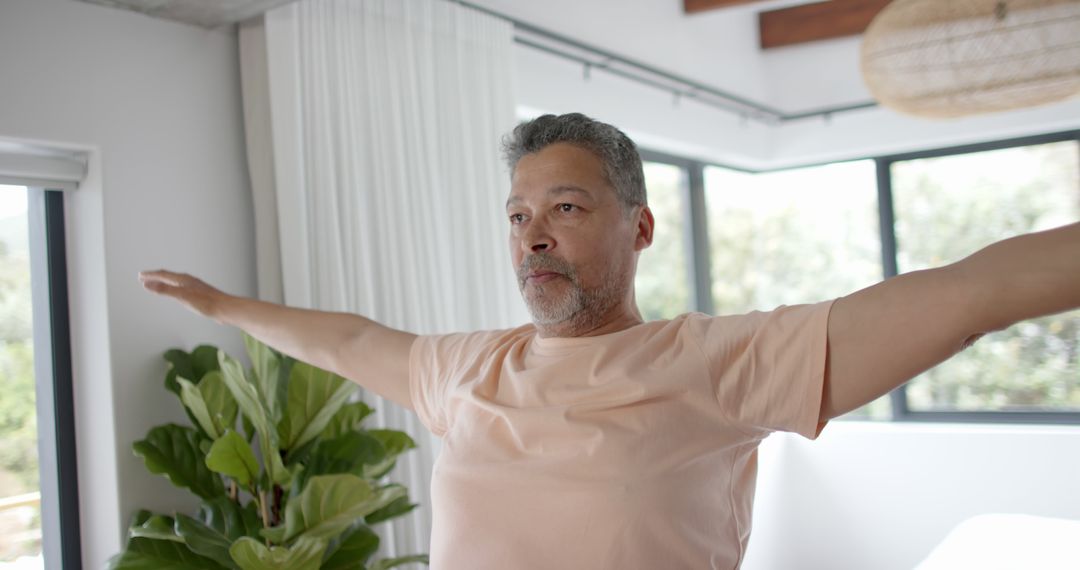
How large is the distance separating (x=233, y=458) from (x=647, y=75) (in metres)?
2.90

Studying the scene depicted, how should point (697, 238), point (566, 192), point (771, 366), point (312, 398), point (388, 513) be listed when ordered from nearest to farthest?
1. point (771, 366)
2. point (566, 192)
3. point (312, 398)
4. point (388, 513)
5. point (697, 238)

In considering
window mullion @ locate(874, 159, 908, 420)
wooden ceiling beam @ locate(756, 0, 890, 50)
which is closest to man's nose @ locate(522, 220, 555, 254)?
wooden ceiling beam @ locate(756, 0, 890, 50)

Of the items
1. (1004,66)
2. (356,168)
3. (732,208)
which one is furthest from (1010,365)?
(356,168)

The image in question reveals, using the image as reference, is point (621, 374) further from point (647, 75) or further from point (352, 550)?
point (647, 75)

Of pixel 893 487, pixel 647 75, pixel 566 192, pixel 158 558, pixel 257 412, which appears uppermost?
pixel 647 75

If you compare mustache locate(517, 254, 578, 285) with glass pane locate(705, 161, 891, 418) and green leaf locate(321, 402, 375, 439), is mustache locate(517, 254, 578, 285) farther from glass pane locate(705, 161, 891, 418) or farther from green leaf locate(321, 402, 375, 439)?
glass pane locate(705, 161, 891, 418)

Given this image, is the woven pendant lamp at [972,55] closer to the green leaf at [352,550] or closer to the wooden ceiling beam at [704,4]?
the wooden ceiling beam at [704,4]

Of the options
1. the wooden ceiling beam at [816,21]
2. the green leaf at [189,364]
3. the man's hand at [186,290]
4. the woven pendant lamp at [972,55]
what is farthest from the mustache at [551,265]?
the wooden ceiling beam at [816,21]

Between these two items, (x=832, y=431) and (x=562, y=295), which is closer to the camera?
(x=562, y=295)

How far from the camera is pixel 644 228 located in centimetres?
143

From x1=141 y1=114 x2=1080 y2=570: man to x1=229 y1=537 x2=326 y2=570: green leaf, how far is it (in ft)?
2.30

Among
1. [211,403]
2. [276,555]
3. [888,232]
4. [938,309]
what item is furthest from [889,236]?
[938,309]

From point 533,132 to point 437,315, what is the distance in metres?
1.78

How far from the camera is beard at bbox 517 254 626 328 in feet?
4.30
